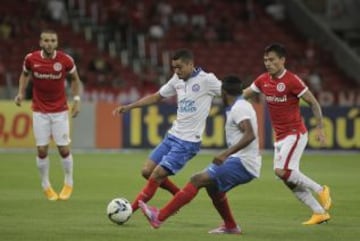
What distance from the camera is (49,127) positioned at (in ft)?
47.1

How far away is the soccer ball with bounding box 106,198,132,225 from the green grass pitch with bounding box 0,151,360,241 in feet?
0.31

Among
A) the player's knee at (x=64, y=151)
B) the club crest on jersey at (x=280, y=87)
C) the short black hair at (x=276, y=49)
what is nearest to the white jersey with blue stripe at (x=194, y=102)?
the club crest on jersey at (x=280, y=87)

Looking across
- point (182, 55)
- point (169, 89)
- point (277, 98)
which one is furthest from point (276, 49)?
point (169, 89)

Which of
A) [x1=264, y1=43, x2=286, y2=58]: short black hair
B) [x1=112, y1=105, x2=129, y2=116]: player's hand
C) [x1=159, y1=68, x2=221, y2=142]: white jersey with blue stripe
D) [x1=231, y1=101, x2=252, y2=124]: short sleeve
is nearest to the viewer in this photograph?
[x1=231, y1=101, x2=252, y2=124]: short sleeve

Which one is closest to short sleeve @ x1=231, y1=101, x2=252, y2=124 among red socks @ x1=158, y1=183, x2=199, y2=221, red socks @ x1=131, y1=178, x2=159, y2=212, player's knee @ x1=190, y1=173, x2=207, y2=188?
player's knee @ x1=190, y1=173, x2=207, y2=188

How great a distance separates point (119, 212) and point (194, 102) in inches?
69.7

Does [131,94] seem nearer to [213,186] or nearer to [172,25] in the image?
[172,25]

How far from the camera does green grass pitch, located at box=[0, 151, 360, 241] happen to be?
412 inches

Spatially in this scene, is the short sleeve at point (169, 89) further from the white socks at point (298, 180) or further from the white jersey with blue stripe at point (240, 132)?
the white jersey with blue stripe at point (240, 132)

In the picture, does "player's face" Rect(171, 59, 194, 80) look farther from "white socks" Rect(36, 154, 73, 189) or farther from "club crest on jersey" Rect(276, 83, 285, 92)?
"white socks" Rect(36, 154, 73, 189)

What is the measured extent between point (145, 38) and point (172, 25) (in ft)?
6.19

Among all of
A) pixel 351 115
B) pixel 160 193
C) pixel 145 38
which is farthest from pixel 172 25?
pixel 160 193

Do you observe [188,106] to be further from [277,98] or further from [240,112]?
[240,112]

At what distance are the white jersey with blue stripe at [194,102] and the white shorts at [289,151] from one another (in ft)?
3.30
